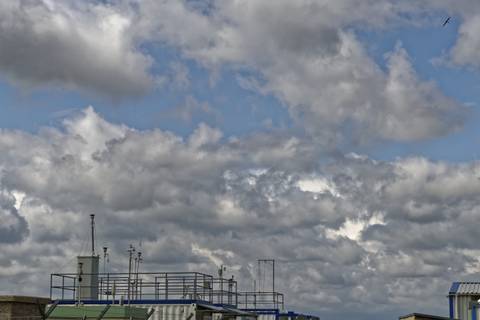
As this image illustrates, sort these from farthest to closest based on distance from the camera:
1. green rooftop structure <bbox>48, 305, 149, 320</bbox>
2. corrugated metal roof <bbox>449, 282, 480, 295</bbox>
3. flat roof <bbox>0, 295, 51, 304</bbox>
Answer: corrugated metal roof <bbox>449, 282, 480, 295</bbox>
green rooftop structure <bbox>48, 305, 149, 320</bbox>
flat roof <bbox>0, 295, 51, 304</bbox>

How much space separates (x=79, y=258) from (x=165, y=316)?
10612mm

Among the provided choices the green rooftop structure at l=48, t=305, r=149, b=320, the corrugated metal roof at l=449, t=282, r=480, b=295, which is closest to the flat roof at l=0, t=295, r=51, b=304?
the green rooftop structure at l=48, t=305, r=149, b=320

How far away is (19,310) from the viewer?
31875 millimetres

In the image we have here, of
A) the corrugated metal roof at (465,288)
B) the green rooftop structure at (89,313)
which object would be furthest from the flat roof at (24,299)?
the corrugated metal roof at (465,288)

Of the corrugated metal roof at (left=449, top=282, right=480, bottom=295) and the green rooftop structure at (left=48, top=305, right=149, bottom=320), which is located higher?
the corrugated metal roof at (left=449, top=282, right=480, bottom=295)

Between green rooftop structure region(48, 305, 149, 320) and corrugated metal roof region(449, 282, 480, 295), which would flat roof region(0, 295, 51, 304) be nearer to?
green rooftop structure region(48, 305, 149, 320)

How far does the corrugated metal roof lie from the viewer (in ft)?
246

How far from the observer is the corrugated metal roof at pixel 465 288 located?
246 ft

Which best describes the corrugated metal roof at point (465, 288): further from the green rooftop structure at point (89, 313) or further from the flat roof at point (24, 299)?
the flat roof at point (24, 299)

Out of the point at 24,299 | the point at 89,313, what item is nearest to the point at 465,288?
the point at 89,313

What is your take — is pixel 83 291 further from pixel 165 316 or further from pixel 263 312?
pixel 263 312

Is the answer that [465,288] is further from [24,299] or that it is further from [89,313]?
[24,299]

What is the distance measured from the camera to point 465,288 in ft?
247

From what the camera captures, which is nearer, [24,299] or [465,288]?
[24,299]
